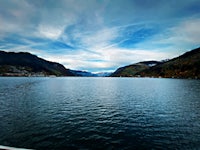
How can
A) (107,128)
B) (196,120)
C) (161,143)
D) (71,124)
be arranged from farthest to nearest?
1. (196,120)
2. (71,124)
3. (107,128)
4. (161,143)

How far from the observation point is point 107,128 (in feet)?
105

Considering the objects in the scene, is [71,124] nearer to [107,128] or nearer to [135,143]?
[107,128]

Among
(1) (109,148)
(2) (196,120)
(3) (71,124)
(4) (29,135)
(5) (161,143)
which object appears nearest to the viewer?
(1) (109,148)

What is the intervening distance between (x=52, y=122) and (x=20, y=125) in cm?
664

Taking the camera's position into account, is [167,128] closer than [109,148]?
No

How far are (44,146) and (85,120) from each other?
48.6ft

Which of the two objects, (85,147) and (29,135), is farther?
(29,135)

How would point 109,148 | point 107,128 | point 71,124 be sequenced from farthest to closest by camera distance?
point 71,124 → point 107,128 → point 109,148

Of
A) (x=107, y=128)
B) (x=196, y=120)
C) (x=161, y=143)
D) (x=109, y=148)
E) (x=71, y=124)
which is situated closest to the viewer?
(x=109, y=148)

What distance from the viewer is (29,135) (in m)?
27.8

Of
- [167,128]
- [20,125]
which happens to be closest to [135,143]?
[167,128]

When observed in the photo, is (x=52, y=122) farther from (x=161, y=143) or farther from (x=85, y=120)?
(x=161, y=143)

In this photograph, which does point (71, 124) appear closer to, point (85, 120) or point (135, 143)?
point (85, 120)

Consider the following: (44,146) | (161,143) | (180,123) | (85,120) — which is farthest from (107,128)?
(180,123)
